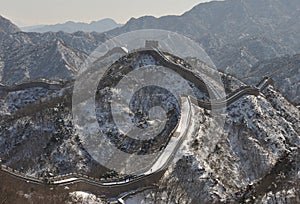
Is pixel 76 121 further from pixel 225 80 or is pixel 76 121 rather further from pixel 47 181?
pixel 225 80

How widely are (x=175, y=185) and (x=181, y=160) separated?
22.5ft

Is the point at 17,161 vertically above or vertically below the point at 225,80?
below

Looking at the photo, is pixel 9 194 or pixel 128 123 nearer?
pixel 9 194

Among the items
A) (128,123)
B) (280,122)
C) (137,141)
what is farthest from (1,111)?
(280,122)

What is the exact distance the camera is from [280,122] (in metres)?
71.8

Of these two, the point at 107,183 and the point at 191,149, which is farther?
the point at 191,149

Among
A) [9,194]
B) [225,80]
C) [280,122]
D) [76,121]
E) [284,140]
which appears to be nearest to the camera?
[9,194]

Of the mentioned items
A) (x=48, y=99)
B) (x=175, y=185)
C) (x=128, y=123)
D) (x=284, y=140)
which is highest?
(x=48, y=99)

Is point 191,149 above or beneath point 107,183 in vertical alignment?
above

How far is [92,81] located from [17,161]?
89.2ft

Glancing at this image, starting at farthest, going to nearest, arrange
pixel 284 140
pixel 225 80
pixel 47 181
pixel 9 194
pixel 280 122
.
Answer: pixel 225 80, pixel 280 122, pixel 284 140, pixel 47 181, pixel 9 194

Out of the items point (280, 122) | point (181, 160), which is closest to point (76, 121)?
point (181, 160)

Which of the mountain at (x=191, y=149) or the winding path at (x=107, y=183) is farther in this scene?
the winding path at (x=107, y=183)

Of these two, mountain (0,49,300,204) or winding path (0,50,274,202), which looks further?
winding path (0,50,274,202)
